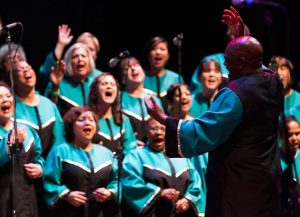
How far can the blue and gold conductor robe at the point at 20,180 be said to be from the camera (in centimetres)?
556

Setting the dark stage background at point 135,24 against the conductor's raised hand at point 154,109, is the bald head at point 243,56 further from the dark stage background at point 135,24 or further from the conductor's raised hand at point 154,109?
the dark stage background at point 135,24

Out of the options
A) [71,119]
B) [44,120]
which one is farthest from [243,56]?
[44,120]

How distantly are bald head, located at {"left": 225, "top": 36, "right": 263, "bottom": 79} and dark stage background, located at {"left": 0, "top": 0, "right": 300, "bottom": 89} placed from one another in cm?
353

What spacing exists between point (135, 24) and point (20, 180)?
309 cm

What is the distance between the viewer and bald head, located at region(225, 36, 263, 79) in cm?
419

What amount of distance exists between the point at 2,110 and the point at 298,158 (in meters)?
2.73

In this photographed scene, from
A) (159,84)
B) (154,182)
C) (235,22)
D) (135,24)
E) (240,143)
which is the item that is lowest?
(154,182)

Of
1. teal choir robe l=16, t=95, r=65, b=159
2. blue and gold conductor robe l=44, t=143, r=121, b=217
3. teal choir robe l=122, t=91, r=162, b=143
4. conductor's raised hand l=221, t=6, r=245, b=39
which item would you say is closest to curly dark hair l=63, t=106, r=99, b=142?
blue and gold conductor robe l=44, t=143, r=121, b=217

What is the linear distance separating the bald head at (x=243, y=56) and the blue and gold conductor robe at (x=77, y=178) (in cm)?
201

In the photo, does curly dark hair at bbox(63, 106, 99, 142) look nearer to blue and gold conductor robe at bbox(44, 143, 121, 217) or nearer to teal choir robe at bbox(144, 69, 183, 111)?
blue and gold conductor robe at bbox(44, 143, 121, 217)

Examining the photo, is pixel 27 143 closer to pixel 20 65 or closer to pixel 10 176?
pixel 10 176

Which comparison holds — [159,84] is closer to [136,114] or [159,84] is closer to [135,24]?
[136,114]

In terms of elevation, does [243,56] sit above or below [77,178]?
above

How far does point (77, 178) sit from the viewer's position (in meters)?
5.83
